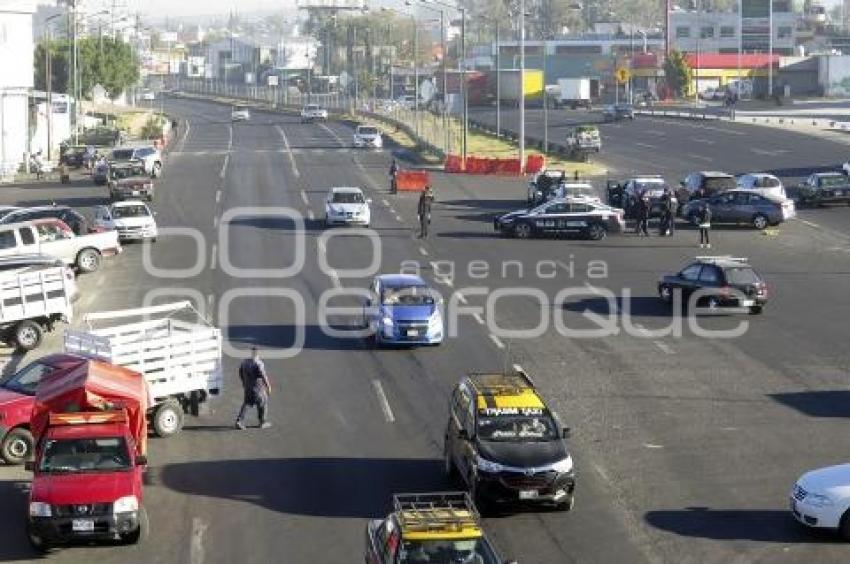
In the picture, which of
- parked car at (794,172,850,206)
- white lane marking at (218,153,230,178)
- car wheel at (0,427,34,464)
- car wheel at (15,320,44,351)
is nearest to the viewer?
car wheel at (0,427,34,464)

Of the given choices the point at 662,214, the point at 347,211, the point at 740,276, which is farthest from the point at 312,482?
the point at 347,211

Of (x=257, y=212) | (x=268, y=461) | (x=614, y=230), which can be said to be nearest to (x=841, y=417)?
(x=268, y=461)

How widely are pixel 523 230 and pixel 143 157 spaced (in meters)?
27.1

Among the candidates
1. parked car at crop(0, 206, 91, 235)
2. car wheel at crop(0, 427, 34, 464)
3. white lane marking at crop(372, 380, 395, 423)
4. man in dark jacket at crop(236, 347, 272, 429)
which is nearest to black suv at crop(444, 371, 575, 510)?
white lane marking at crop(372, 380, 395, 423)

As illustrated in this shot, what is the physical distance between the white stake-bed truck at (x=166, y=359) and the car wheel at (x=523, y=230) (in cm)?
2584

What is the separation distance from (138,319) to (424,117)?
97.1 metres

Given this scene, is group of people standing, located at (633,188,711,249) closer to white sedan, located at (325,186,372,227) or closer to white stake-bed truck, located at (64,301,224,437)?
white sedan, located at (325,186,372,227)

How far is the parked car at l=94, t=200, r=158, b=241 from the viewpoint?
164 feet

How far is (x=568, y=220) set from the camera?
168 feet

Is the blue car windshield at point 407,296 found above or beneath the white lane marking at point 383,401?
above

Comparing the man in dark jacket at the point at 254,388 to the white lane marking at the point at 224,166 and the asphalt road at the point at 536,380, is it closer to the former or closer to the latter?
the asphalt road at the point at 536,380

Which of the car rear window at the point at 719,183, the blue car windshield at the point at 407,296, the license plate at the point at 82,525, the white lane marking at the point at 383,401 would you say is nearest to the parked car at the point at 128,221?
the blue car windshield at the point at 407,296

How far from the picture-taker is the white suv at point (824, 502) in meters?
19.6

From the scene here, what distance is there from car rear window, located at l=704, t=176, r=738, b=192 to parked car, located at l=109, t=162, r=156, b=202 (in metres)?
22.2
